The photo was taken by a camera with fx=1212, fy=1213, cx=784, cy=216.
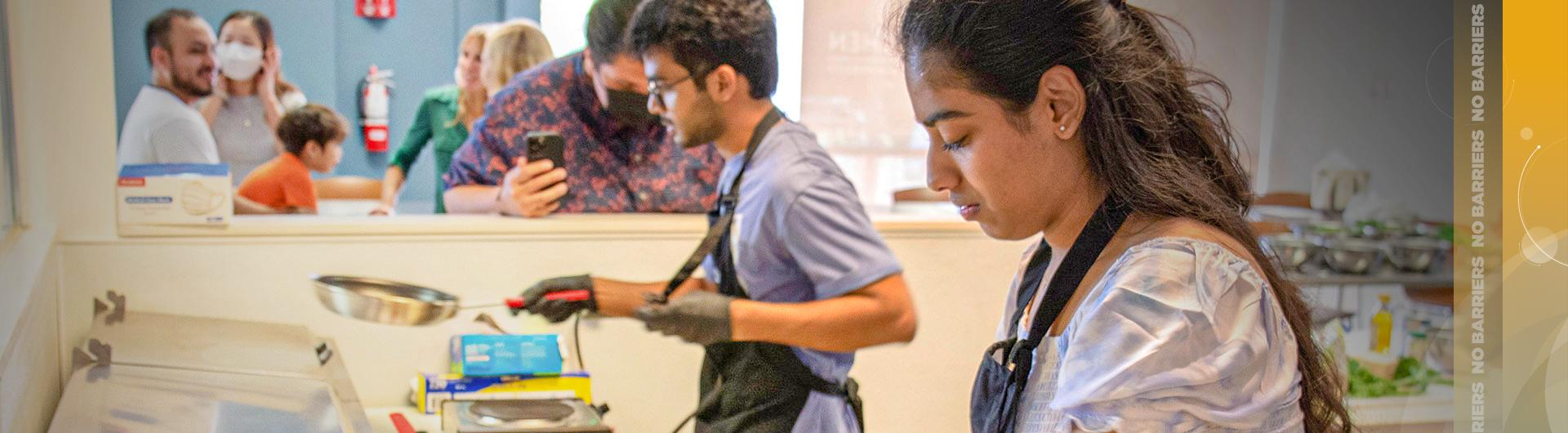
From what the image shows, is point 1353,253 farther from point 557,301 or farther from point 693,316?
point 557,301

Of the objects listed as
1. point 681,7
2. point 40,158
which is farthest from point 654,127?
point 40,158

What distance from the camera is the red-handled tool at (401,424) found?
1.83 m

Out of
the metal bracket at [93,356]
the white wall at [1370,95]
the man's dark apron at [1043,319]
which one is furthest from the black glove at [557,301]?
the white wall at [1370,95]

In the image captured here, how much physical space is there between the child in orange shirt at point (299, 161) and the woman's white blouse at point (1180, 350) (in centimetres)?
141

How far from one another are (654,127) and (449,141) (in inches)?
13.3

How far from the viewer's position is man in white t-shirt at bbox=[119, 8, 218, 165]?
72.1 inches

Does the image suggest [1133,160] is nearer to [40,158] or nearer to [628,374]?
[628,374]

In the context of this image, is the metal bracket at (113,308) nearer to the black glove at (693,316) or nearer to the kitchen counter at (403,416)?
the kitchen counter at (403,416)

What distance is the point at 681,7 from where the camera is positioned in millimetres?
1783

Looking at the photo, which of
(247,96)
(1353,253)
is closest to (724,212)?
(247,96)

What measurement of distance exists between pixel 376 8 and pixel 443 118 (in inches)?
7.9

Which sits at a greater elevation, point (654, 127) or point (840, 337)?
point (654, 127)

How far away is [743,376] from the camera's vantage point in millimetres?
1870

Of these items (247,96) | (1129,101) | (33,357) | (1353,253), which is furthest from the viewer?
(1353,253)
